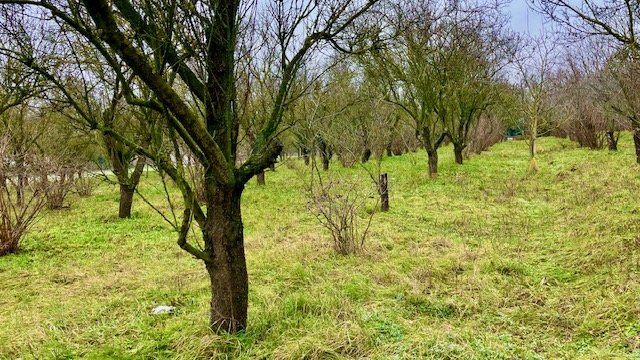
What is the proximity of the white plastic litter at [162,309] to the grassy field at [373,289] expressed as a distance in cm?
10

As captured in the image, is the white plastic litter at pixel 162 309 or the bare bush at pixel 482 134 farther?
the bare bush at pixel 482 134

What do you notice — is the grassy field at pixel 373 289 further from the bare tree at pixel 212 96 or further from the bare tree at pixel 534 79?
the bare tree at pixel 534 79

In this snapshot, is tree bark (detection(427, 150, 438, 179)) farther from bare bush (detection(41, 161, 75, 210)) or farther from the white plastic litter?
the white plastic litter

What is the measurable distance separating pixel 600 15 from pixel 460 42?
319 inches

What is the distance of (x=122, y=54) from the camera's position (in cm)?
235

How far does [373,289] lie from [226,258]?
6.29ft

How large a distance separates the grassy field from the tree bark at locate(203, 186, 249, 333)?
0.17 m

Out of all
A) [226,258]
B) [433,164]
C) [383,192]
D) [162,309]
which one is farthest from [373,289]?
[433,164]

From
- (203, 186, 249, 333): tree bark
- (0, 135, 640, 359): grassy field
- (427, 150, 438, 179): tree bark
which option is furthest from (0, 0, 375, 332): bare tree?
(427, 150, 438, 179): tree bark

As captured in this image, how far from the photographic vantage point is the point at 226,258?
3.13m

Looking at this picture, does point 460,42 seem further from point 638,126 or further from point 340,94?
point 340,94

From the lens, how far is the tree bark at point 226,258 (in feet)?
10.1

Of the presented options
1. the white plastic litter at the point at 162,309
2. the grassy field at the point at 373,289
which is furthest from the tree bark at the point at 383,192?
the white plastic litter at the point at 162,309

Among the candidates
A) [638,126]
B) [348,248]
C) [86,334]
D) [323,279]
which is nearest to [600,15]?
[348,248]
